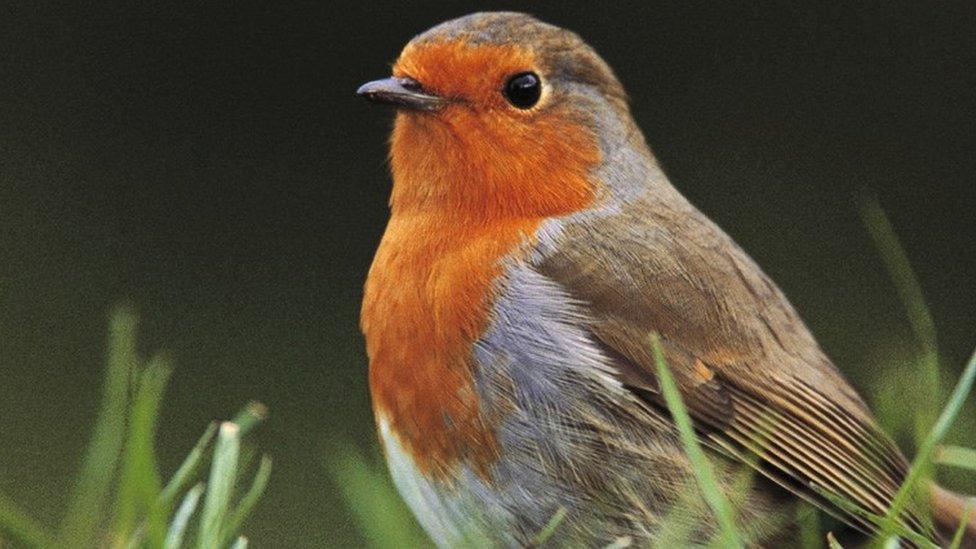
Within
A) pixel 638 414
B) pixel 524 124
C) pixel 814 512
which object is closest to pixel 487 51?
pixel 524 124

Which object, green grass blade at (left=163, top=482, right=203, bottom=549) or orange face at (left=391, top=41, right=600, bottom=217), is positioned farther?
orange face at (left=391, top=41, right=600, bottom=217)

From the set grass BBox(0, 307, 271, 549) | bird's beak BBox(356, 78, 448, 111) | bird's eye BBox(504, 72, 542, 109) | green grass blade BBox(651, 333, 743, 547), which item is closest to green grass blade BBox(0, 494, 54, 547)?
grass BBox(0, 307, 271, 549)

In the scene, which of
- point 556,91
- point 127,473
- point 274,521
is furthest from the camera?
point 274,521

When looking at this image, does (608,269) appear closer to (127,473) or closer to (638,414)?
(638,414)

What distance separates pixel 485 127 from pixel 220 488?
1.02 metres

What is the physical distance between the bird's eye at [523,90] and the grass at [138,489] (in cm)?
96

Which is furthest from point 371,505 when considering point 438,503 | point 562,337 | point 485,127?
point 485,127

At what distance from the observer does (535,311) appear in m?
3.16

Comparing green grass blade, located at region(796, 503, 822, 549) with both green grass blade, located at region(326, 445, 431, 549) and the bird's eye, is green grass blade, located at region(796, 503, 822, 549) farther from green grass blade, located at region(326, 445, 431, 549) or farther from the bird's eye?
the bird's eye

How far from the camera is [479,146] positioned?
3.40m

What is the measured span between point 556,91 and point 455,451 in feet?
3.03

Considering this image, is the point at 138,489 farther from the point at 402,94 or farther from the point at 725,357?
the point at 725,357

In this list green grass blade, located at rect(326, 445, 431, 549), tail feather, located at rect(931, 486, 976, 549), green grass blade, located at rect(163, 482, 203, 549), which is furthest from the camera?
tail feather, located at rect(931, 486, 976, 549)

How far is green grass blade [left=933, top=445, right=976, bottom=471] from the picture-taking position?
2.82m
